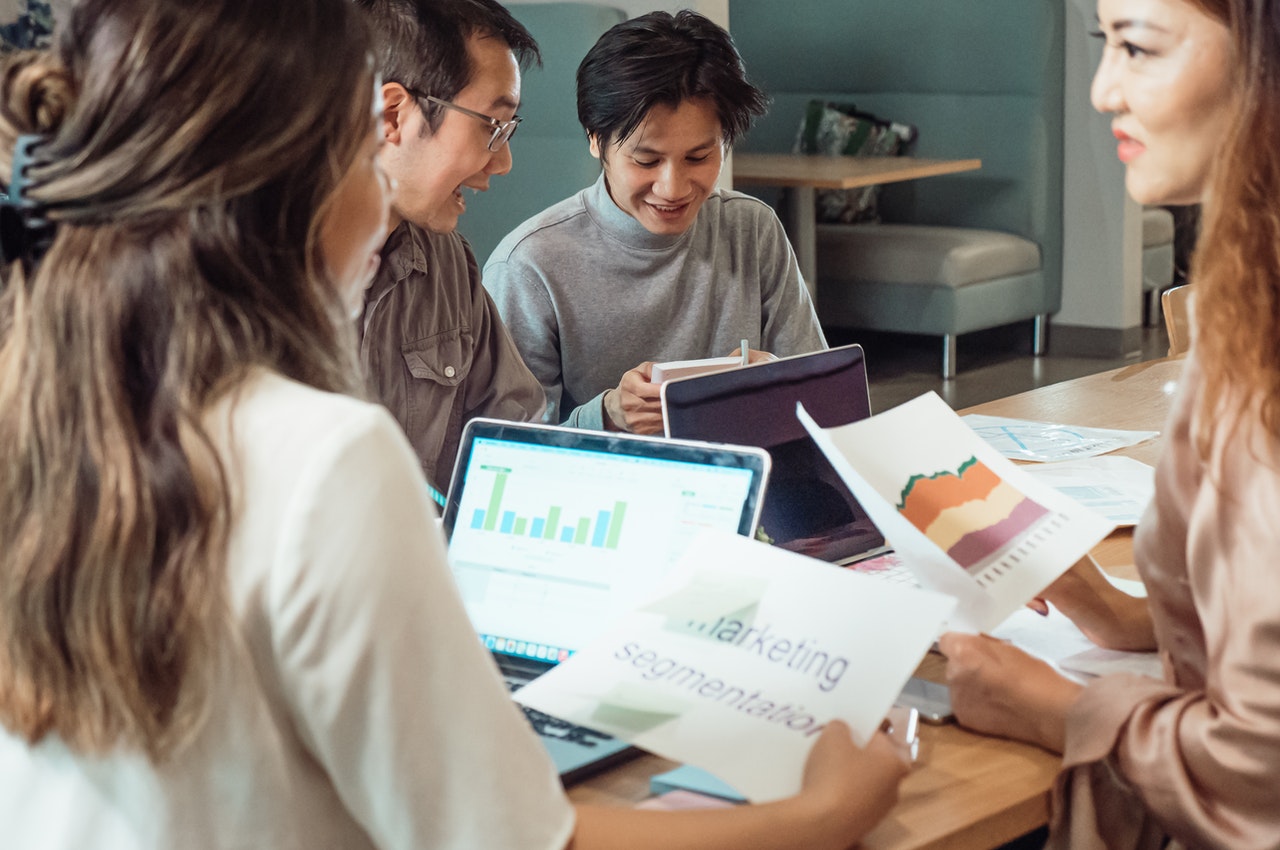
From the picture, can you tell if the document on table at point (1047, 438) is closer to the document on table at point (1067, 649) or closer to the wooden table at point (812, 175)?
the document on table at point (1067, 649)

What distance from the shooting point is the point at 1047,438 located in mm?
2010

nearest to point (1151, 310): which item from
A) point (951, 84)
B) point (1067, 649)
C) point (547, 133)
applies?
point (951, 84)

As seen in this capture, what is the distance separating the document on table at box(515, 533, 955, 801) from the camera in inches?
37.9

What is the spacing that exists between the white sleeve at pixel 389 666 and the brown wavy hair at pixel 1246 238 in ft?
1.75

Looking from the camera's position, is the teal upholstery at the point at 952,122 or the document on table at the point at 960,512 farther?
the teal upholstery at the point at 952,122

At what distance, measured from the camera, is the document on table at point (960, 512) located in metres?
1.13

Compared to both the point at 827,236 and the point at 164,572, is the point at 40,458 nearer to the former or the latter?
the point at 164,572

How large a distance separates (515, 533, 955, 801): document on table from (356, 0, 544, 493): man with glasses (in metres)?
0.81

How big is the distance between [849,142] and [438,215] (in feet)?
14.4

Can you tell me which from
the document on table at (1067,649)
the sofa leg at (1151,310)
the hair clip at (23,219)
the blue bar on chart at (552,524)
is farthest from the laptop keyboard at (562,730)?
the sofa leg at (1151,310)

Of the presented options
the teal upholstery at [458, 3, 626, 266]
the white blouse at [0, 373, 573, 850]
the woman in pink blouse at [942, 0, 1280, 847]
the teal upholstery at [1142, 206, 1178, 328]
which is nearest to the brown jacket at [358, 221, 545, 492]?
the woman in pink blouse at [942, 0, 1280, 847]

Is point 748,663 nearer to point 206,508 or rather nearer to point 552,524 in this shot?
point 552,524

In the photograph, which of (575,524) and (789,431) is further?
(789,431)

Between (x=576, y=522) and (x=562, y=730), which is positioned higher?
(x=576, y=522)
